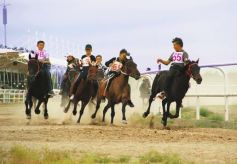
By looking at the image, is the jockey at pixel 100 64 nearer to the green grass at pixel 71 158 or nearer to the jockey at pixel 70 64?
the jockey at pixel 70 64

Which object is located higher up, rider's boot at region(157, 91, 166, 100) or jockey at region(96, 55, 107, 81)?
jockey at region(96, 55, 107, 81)

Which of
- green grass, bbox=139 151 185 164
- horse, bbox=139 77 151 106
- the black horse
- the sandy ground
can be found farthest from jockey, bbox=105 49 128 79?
green grass, bbox=139 151 185 164

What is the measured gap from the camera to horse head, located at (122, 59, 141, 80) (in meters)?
20.3

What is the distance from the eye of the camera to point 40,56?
2181 cm

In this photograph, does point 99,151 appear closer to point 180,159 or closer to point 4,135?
point 180,159

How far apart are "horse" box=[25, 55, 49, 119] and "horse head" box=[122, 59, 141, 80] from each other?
3023 millimetres

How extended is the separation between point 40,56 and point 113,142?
29.6 ft

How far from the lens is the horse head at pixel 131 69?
66.5ft

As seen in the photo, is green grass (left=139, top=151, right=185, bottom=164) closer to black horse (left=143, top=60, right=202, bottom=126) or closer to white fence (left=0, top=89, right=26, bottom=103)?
black horse (left=143, top=60, right=202, bottom=126)

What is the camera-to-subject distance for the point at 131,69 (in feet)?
67.1

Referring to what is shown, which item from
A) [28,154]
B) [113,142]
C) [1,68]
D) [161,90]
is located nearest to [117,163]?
[28,154]

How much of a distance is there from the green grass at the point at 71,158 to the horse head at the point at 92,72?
11.3 metres

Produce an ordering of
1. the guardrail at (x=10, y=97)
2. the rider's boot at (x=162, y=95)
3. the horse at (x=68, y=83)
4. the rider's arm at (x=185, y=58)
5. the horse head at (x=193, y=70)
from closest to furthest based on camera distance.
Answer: the horse head at (x=193, y=70)
the rider's arm at (x=185, y=58)
the rider's boot at (x=162, y=95)
the horse at (x=68, y=83)
the guardrail at (x=10, y=97)

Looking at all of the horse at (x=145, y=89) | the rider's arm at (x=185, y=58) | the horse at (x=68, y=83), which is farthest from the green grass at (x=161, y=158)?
the horse at (x=145, y=89)
